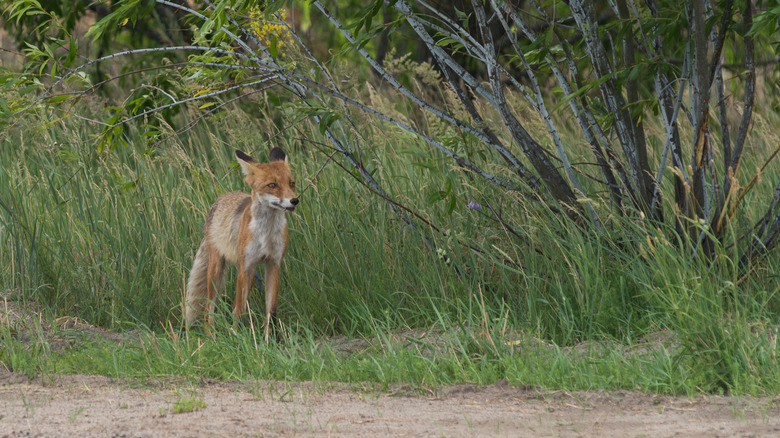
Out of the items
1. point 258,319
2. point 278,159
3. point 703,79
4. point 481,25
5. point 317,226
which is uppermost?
point 481,25

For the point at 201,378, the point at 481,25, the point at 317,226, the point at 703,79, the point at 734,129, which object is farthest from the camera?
the point at 734,129

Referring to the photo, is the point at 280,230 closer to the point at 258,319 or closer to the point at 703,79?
the point at 258,319

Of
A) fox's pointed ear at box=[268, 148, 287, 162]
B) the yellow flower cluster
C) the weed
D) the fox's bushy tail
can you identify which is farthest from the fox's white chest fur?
the weed

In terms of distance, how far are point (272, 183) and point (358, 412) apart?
1878 millimetres

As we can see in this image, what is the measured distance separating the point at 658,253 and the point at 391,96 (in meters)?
7.51

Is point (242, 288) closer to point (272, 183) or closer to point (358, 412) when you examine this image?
point (272, 183)

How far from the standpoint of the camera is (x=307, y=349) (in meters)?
5.04

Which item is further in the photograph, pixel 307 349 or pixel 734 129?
pixel 734 129

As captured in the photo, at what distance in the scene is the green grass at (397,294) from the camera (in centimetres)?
424

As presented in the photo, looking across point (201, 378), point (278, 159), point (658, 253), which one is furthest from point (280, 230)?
point (658, 253)

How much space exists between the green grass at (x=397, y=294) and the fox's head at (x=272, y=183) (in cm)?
82

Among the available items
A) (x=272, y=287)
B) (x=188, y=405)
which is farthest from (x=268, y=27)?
(x=188, y=405)

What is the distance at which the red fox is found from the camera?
513 cm

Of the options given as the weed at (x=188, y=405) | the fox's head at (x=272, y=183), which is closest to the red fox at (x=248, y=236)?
the fox's head at (x=272, y=183)
